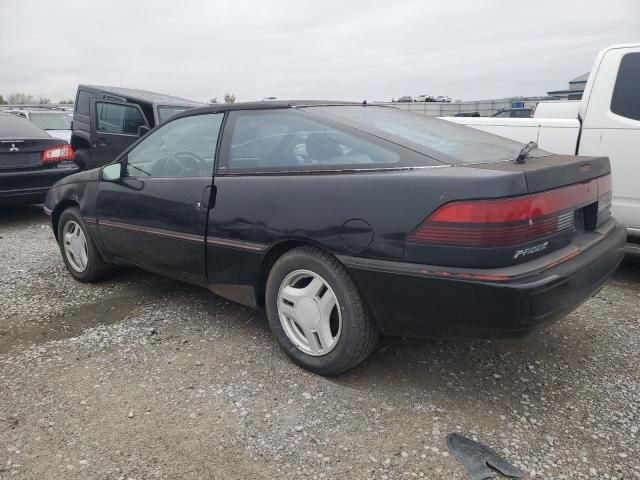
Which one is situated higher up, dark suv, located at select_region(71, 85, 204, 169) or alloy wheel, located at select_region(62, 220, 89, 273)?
dark suv, located at select_region(71, 85, 204, 169)

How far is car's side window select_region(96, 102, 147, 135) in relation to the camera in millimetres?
8117

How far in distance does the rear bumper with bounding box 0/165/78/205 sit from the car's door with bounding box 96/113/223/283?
3220 mm

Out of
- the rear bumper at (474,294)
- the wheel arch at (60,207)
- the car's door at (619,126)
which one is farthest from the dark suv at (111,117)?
the rear bumper at (474,294)

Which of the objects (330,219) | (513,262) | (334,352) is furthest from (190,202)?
(513,262)

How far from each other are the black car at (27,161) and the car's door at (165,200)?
128 inches

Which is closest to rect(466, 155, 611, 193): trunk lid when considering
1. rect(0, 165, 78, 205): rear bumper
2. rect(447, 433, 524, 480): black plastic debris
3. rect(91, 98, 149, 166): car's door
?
rect(447, 433, 524, 480): black plastic debris

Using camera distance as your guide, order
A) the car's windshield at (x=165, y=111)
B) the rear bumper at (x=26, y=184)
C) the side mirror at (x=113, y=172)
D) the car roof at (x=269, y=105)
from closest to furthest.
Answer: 1. the car roof at (x=269, y=105)
2. the side mirror at (x=113, y=172)
3. the rear bumper at (x=26, y=184)
4. the car's windshield at (x=165, y=111)

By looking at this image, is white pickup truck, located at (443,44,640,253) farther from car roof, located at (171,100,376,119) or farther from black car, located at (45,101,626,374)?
car roof, located at (171,100,376,119)

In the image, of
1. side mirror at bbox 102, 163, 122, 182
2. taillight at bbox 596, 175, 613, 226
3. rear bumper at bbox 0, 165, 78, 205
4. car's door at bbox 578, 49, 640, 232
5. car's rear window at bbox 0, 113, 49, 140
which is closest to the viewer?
taillight at bbox 596, 175, 613, 226

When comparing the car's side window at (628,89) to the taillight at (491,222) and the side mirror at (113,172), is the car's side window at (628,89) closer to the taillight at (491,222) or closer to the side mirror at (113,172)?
the taillight at (491,222)

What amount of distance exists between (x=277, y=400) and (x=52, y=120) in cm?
1105

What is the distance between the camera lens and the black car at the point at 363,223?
7.44ft

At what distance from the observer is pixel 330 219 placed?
8.46 feet

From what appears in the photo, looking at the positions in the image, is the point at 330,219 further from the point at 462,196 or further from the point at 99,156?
the point at 99,156
